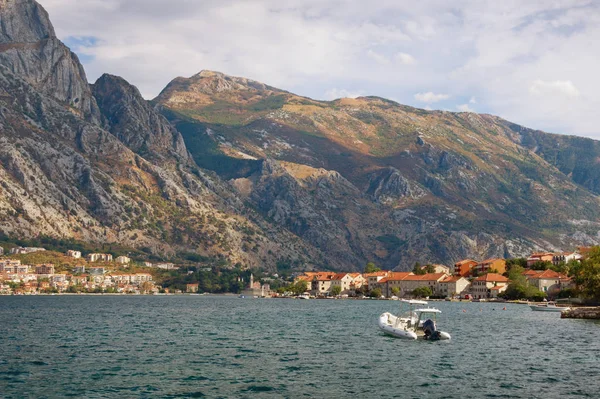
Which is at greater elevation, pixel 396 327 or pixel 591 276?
pixel 591 276

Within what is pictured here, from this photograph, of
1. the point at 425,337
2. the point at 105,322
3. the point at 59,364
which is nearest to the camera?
the point at 59,364

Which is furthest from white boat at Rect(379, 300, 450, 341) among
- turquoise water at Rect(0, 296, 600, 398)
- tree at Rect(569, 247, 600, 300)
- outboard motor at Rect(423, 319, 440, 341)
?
tree at Rect(569, 247, 600, 300)

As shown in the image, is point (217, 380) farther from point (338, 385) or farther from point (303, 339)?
point (303, 339)

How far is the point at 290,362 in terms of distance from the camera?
69.9m

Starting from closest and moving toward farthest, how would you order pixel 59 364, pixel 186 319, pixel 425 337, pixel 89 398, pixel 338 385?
pixel 89 398, pixel 338 385, pixel 59 364, pixel 425 337, pixel 186 319

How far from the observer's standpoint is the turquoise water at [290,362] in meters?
54.2

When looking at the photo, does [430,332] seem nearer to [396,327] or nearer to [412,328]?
[412,328]

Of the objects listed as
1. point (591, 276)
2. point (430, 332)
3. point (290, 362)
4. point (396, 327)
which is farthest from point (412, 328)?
point (591, 276)

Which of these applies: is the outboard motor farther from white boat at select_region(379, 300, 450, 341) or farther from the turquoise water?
the turquoise water

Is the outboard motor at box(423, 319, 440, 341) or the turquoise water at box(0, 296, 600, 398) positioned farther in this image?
the outboard motor at box(423, 319, 440, 341)

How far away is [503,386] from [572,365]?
1577 centimetres

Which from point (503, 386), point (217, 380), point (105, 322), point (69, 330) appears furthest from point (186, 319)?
point (503, 386)

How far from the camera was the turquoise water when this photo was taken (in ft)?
178

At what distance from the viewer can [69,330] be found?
10388 cm
